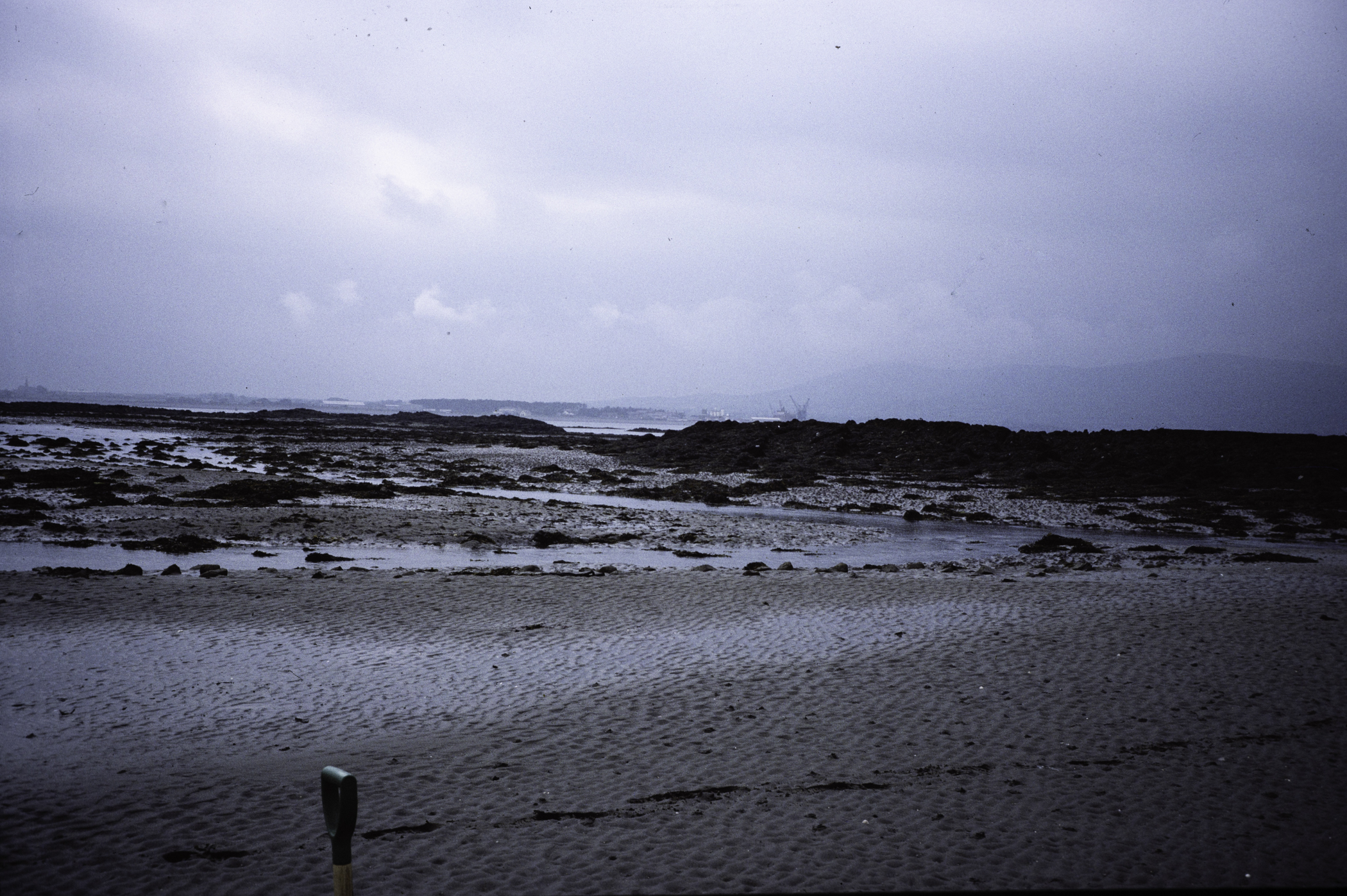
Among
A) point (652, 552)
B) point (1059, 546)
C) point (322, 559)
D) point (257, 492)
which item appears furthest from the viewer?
point (257, 492)

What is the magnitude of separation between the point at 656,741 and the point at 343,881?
5697mm

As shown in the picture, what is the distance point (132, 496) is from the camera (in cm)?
2681

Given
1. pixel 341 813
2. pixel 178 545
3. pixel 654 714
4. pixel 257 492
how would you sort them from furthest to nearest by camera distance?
pixel 257 492 < pixel 178 545 < pixel 654 714 < pixel 341 813

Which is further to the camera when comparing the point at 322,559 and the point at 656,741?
the point at 322,559

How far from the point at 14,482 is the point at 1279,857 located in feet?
112

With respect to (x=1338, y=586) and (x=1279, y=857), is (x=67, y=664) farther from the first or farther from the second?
(x=1338, y=586)

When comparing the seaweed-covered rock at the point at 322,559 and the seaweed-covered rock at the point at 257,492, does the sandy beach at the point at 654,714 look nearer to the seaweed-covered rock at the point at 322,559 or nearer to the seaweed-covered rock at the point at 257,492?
the seaweed-covered rock at the point at 322,559

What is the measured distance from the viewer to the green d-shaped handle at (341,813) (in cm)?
292

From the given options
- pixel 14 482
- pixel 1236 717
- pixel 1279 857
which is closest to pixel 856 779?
pixel 1279 857

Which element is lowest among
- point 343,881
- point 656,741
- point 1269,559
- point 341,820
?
point 656,741

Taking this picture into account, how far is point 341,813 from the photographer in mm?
2938

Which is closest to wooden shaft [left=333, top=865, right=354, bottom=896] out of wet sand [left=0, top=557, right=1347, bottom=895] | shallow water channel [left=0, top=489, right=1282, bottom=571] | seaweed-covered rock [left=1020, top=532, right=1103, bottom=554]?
wet sand [left=0, top=557, right=1347, bottom=895]

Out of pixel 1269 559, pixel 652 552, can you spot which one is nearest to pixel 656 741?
pixel 652 552

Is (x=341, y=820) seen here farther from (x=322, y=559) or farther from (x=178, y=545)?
(x=178, y=545)
